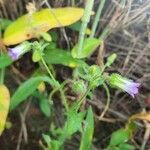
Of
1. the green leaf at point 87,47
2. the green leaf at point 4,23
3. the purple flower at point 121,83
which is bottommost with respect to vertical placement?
the green leaf at point 87,47

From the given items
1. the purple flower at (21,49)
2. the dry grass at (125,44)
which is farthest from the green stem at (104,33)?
the purple flower at (21,49)

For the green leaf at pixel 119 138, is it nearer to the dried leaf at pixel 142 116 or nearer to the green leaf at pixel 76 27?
the dried leaf at pixel 142 116

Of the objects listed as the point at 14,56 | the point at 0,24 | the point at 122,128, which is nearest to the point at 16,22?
the point at 0,24

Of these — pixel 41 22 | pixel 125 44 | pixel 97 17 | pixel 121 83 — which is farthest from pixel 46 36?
pixel 121 83

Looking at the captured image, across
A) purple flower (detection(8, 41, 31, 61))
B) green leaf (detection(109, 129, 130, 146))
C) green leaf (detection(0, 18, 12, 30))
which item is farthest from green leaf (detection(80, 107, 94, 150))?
green leaf (detection(0, 18, 12, 30))

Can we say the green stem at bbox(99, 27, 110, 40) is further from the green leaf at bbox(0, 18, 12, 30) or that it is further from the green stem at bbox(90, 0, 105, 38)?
the green leaf at bbox(0, 18, 12, 30)

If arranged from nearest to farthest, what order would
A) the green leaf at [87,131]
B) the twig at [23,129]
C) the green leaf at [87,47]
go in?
the green leaf at [87,131]
the green leaf at [87,47]
the twig at [23,129]
